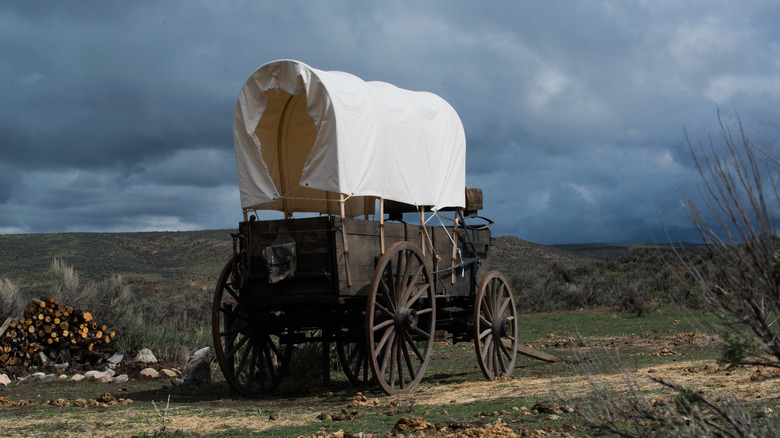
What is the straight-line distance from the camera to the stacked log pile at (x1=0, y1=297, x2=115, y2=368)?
11312 mm

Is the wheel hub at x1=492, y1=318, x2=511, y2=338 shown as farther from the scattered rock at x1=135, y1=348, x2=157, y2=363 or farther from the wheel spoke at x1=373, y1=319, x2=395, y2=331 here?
the scattered rock at x1=135, y1=348, x2=157, y2=363

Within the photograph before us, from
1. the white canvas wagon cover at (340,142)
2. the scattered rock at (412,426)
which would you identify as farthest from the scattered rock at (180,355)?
the scattered rock at (412,426)

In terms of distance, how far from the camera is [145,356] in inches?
467

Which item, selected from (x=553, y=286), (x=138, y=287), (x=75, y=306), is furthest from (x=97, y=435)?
(x=138, y=287)

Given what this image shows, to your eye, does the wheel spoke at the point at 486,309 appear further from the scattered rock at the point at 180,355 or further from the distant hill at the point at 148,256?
the distant hill at the point at 148,256

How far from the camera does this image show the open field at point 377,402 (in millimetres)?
5707

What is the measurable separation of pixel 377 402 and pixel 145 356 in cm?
612

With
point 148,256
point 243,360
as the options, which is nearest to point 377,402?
point 243,360

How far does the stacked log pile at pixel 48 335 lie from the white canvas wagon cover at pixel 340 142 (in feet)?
15.4

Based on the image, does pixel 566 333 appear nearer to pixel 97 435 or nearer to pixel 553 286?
pixel 553 286

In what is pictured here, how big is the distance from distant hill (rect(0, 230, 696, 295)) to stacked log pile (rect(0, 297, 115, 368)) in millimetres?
22944

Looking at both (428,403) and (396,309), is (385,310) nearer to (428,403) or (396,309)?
(396,309)

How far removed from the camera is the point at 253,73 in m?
8.37

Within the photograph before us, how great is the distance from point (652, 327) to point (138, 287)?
29.3m
